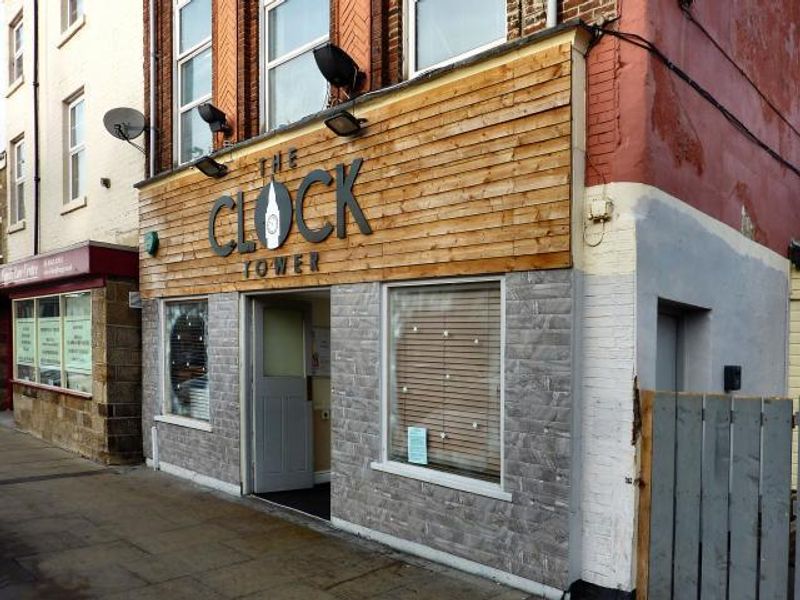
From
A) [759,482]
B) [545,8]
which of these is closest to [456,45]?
[545,8]

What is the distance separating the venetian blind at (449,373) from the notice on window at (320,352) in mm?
2445

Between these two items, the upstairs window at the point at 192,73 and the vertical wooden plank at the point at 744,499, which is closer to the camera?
the vertical wooden plank at the point at 744,499

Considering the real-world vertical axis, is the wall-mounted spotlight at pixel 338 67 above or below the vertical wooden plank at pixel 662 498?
above

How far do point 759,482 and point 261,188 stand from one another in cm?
540

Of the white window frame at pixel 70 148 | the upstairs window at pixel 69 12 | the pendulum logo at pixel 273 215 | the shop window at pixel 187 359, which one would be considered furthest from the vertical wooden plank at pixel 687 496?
the upstairs window at pixel 69 12

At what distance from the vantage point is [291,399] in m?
7.87

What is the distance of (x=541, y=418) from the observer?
4.70 metres

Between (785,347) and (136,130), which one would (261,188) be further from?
(785,347)

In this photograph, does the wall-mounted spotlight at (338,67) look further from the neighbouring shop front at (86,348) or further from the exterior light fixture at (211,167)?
the neighbouring shop front at (86,348)

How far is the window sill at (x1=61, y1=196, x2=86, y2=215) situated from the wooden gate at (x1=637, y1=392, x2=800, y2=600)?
1010 cm

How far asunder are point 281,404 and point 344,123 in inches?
137

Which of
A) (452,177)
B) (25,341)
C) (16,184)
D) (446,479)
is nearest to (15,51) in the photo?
(16,184)

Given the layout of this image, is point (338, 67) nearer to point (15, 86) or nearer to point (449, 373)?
point (449, 373)

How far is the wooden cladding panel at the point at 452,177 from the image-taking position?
4684 millimetres
